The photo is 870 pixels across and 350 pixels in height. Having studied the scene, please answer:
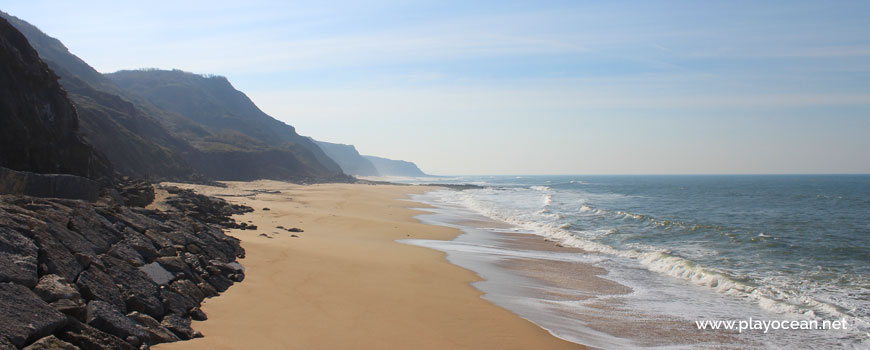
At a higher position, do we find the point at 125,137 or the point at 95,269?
the point at 125,137

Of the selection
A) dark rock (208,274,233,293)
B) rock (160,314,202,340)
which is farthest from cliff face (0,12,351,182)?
rock (160,314,202,340)

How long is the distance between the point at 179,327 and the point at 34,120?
1592 cm

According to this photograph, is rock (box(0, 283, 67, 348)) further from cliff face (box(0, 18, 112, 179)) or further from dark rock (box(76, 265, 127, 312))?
cliff face (box(0, 18, 112, 179))

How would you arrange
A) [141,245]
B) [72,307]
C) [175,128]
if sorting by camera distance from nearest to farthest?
[72,307] → [141,245] → [175,128]

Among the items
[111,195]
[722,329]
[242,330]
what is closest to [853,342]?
[722,329]

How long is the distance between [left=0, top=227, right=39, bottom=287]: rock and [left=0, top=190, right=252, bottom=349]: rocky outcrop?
0.01 meters

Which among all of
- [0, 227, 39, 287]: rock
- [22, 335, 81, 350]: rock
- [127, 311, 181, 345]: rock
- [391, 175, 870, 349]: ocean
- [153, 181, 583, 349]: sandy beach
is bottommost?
[391, 175, 870, 349]: ocean

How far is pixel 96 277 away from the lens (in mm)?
6051

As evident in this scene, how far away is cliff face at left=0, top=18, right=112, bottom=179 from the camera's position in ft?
50.8

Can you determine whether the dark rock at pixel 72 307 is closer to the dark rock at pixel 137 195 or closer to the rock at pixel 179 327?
the rock at pixel 179 327

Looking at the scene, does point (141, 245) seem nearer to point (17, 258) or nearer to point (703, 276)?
point (17, 258)

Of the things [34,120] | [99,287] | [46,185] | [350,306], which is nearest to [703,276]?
[350,306]

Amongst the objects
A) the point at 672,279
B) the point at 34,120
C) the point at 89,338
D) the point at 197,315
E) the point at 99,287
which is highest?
the point at 34,120

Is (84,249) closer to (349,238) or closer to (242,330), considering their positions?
(242,330)
